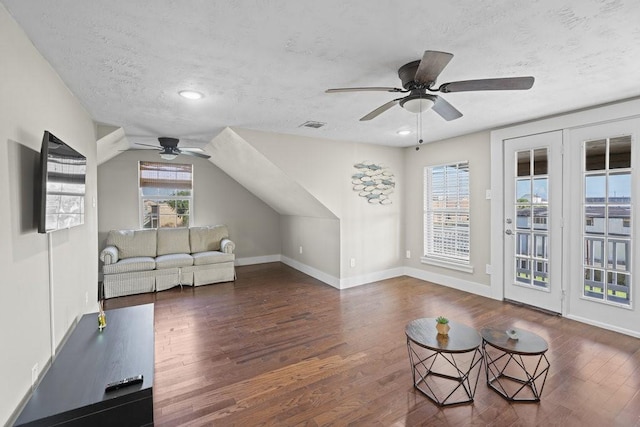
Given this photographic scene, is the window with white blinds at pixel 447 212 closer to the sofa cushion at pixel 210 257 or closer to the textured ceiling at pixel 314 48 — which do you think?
the textured ceiling at pixel 314 48

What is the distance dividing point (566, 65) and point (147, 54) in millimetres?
2907

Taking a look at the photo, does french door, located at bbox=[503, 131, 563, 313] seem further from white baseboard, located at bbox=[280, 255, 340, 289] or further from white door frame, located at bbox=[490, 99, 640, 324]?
white baseboard, located at bbox=[280, 255, 340, 289]

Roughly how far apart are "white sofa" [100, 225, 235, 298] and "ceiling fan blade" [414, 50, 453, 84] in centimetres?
423

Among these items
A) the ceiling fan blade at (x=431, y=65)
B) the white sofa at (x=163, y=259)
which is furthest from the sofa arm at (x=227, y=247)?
the ceiling fan blade at (x=431, y=65)

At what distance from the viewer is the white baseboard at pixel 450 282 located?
4.12 m

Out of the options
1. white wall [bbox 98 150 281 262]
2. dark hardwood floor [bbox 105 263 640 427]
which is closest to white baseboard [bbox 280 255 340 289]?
dark hardwood floor [bbox 105 263 640 427]

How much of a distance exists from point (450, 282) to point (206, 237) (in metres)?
4.31

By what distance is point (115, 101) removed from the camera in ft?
8.98

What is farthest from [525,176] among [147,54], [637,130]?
[147,54]

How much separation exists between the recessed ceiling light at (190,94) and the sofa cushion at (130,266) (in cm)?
294

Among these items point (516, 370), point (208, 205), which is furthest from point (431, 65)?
point (208, 205)

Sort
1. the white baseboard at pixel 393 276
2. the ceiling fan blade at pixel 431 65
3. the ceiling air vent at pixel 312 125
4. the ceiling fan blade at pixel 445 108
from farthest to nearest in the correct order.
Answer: the white baseboard at pixel 393 276
the ceiling air vent at pixel 312 125
the ceiling fan blade at pixel 445 108
the ceiling fan blade at pixel 431 65

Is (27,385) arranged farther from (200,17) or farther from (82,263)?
(200,17)

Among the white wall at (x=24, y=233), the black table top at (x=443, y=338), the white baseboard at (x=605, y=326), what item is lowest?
the white baseboard at (x=605, y=326)
